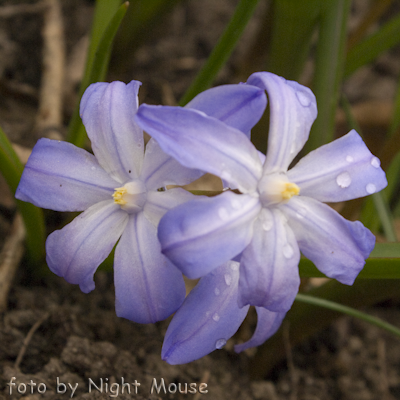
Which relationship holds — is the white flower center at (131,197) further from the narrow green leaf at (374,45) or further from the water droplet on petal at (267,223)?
the narrow green leaf at (374,45)

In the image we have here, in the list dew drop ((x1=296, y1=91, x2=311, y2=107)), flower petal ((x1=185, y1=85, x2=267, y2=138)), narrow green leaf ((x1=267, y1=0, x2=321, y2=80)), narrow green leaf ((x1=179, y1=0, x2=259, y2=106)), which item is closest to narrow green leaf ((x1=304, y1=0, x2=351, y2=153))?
narrow green leaf ((x1=267, y1=0, x2=321, y2=80))

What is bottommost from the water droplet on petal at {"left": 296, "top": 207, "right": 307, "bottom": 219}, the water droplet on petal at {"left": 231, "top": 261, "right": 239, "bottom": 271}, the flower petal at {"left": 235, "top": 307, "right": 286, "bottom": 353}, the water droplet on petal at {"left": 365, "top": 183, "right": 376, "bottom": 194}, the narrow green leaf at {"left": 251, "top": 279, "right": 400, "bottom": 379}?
the narrow green leaf at {"left": 251, "top": 279, "right": 400, "bottom": 379}

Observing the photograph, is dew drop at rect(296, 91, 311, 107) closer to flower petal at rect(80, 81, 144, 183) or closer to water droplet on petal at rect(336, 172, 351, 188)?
water droplet on petal at rect(336, 172, 351, 188)

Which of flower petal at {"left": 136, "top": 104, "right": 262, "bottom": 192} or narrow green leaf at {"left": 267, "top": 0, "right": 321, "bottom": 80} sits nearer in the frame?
flower petal at {"left": 136, "top": 104, "right": 262, "bottom": 192}

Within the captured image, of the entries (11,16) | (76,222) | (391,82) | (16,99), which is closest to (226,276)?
(76,222)

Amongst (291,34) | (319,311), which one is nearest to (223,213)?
(319,311)

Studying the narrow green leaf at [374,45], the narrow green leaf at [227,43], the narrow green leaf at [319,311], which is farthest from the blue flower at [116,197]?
the narrow green leaf at [374,45]
